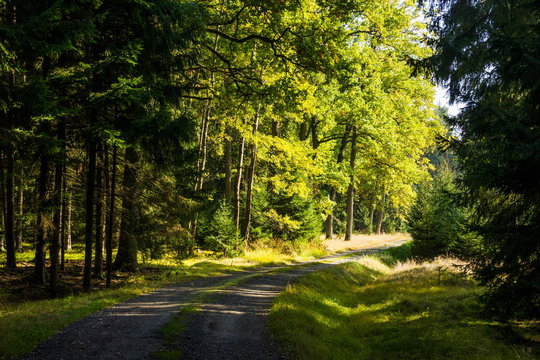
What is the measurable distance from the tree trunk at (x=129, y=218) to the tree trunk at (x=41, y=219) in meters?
2.45

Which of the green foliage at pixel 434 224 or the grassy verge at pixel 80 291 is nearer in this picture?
the grassy verge at pixel 80 291

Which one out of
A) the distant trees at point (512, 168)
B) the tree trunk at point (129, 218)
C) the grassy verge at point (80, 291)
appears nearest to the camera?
the distant trees at point (512, 168)

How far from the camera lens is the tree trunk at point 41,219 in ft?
35.0

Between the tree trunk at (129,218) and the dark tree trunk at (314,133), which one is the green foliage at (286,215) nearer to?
the dark tree trunk at (314,133)

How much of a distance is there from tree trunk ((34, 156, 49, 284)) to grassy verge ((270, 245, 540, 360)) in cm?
717

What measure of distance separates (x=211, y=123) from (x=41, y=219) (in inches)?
566

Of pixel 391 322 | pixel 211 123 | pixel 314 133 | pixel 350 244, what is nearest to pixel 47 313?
pixel 391 322

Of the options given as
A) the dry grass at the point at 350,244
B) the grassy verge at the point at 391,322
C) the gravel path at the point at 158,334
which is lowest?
the dry grass at the point at 350,244

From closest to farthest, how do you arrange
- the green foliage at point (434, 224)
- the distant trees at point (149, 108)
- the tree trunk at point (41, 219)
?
the distant trees at point (149, 108) < the tree trunk at point (41, 219) < the green foliage at point (434, 224)

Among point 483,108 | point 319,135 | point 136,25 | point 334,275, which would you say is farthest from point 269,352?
point 319,135

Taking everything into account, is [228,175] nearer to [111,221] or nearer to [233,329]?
[111,221]

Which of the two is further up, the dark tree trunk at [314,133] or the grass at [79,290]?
the dark tree trunk at [314,133]

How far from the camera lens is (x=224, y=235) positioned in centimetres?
2055

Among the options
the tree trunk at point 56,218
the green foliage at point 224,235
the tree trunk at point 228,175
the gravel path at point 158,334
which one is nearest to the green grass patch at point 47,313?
the gravel path at point 158,334
